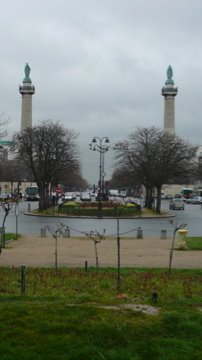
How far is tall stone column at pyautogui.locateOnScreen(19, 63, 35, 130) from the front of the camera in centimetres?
12025

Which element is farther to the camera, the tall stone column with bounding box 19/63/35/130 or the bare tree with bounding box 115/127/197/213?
the tall stone column with bounding box 19/63/35/130

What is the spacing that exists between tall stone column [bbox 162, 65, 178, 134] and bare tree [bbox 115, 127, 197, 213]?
5289 cm

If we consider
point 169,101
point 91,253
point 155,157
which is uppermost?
point 169,101

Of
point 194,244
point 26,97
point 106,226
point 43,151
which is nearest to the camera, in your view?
point 194,244

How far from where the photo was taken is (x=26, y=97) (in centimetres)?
12606

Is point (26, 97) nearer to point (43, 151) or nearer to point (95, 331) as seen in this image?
point (43, 151)

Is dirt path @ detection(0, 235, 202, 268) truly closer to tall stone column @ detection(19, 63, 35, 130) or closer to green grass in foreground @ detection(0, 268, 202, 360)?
green grass in foreground @ detection(0, 268, 202, 360)

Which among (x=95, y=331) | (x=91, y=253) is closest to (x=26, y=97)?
(x=91, y=253)

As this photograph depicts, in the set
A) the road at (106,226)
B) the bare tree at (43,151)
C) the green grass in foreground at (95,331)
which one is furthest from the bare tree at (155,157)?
the green grass in foreground at (95,331)

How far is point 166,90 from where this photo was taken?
128250 millimetres

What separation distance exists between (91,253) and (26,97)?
359 ft

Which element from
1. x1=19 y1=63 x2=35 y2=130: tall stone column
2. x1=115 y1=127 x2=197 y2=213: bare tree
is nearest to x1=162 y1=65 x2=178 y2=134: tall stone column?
x1=19 y1=63 x2=35 y2=130: tall stone column

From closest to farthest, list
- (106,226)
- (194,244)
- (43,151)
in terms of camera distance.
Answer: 1. (194,244)
2. (106,226)
3. (43,151)

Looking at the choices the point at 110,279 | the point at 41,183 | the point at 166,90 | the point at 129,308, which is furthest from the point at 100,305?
the point at 166,90
